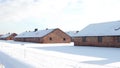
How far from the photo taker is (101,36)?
4075 cm

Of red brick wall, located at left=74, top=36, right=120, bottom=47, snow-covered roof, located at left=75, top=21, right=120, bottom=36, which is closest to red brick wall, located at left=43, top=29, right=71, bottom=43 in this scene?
snow-covered roof, located at left=75, top=21, right=120, bottom=36

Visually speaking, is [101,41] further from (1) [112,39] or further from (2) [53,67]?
(2) [53,67]

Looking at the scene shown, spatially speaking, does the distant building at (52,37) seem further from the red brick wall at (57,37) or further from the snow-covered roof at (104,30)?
the snow-covered roof at (104,30)

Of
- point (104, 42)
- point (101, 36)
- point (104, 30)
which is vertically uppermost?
point (104, 30)

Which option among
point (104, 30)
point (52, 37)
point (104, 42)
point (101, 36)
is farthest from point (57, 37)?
point (104, 42)

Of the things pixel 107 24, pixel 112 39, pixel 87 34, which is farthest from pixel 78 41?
pixel 112 39

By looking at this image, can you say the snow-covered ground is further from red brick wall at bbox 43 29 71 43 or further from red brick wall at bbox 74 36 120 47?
red brick wall at bbox 43 29 71 43

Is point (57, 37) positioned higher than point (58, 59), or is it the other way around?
point (57, 37)

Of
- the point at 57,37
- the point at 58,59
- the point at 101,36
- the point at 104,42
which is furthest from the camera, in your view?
the point at 57,37

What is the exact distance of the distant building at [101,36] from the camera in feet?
125

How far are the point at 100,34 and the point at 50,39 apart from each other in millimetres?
23901

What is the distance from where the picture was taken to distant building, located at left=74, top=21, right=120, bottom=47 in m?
38.2

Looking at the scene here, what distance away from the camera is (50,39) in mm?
62406

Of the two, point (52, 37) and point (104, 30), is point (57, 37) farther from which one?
point (104, 30)
